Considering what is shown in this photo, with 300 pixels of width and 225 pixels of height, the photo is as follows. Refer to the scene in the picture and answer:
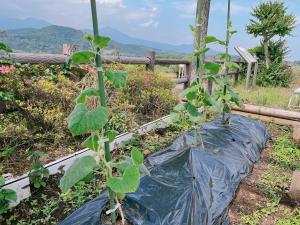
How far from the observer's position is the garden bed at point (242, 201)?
2.12m

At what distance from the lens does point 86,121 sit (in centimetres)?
118

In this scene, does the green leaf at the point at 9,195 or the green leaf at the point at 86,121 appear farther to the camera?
the green leaf at the point at 9,195

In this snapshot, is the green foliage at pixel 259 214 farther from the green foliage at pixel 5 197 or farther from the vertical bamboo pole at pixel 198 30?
the green foliage at pixel 5 197

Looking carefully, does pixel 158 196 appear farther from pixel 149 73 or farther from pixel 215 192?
pixel 149 73

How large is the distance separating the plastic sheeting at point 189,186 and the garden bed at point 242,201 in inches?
6.2

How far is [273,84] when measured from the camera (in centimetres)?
1091

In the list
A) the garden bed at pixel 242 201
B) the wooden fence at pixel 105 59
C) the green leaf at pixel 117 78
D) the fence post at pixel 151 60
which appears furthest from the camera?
the fence post at pixel 151 60

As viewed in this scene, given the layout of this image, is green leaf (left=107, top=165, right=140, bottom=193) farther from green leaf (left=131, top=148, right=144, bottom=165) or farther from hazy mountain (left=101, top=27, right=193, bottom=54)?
hazy mountain (left=101, top=27, right=193, bottom=54)

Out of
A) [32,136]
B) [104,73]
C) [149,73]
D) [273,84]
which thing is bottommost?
[273,84]

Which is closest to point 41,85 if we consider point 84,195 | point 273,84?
point 84,195

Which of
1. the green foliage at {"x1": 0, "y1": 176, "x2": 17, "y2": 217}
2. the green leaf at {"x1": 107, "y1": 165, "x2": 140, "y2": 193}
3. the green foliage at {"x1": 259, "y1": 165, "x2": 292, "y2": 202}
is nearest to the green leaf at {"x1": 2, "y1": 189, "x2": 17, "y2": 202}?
the green foliage at {"x1": 0, "y1": 176, "x2": 17, "y2": 217}

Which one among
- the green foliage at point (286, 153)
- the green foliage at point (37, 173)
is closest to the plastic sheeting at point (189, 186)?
the green foliage at point (286, 153)

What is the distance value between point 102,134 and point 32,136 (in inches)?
70.9

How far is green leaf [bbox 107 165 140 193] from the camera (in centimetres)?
119
